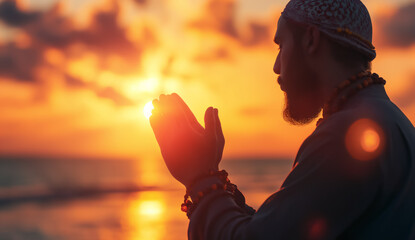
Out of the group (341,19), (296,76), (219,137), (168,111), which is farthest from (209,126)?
(341,19)

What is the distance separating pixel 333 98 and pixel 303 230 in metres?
0.49

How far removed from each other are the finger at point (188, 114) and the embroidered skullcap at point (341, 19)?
472mm

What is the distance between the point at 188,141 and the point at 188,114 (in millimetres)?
115

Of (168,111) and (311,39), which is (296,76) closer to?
(311,39)

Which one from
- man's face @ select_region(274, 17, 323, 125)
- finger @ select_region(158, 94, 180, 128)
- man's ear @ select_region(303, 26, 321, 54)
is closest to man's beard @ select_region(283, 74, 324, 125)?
man's face @ select_region(274, 17, 323, 125)

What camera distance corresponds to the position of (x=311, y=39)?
5.29ft

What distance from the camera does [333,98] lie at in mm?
1589

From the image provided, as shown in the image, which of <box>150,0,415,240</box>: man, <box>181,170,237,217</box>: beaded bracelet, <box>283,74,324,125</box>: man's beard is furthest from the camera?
<box>283,74,324,125</box>: man's beard

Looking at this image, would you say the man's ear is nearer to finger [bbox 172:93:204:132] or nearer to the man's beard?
the man's beard

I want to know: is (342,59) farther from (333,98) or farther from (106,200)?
(106,200)

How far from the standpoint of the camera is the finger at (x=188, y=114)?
1.61m

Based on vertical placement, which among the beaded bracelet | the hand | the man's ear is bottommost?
the beaded bracelet

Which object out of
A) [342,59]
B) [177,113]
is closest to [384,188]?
[342,59]

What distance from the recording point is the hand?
5.15 feet
